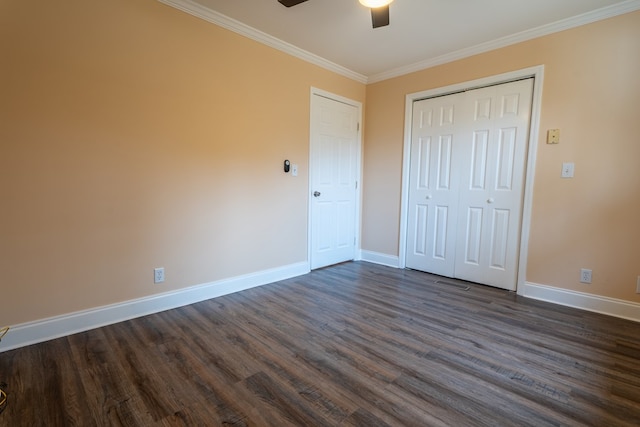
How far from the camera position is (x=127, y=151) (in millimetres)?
2256

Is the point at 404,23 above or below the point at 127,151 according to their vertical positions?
above

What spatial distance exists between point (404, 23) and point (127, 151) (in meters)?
2.61

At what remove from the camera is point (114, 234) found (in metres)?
2.24

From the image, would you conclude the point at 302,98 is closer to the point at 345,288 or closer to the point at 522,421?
the point at 345,288

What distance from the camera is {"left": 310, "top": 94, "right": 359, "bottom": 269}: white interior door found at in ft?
11.9

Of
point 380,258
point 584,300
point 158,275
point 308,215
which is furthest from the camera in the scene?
point 380,258

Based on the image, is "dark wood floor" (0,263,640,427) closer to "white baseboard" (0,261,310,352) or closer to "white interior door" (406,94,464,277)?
"white baseboard" (0,261,310,352)

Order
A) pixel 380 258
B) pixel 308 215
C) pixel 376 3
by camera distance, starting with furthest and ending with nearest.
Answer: pixel 380 258 → pixel 308 215 → pixel 376 3

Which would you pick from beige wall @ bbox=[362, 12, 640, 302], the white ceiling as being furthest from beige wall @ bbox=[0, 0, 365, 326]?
beige wall @ bbox=[362, 12, 640, 302]

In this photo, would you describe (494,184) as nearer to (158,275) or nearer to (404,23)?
(404,23)

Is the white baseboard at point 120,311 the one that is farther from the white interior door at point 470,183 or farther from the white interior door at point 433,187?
the white interior door at point 470,183

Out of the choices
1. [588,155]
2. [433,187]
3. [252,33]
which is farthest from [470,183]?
[252,33]

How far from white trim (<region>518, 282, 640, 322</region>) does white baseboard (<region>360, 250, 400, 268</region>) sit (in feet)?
4.73

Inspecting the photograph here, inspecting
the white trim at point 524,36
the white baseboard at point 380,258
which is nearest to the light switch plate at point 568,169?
the white trim at point 524,36
